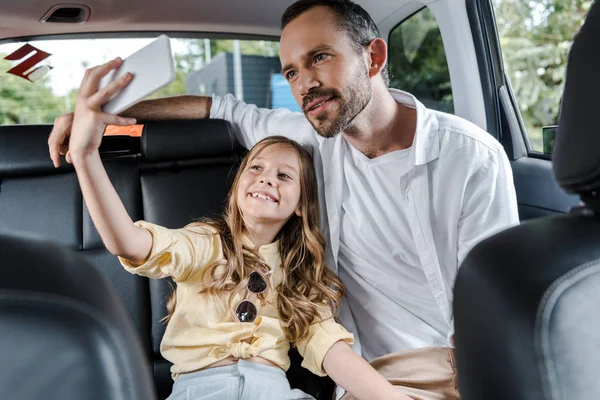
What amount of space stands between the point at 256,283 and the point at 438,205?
507mm

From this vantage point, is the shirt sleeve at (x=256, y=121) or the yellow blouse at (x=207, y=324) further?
the shirt sleeve at (x=256, y=121)

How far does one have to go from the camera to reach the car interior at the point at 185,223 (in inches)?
26.0

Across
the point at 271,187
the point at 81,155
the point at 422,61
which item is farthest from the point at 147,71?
the point at 422,61

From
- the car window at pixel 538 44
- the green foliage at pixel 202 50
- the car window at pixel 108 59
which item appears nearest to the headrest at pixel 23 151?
the car window at pixel 108 59

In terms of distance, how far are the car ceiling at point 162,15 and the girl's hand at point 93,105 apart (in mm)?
1227

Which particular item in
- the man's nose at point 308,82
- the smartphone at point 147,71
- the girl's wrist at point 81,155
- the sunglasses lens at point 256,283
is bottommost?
the sunglasses lens at point 256,283

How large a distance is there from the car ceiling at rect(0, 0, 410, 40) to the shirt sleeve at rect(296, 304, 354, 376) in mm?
1258

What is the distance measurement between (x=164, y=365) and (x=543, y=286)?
140 cm

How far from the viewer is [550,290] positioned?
709mm

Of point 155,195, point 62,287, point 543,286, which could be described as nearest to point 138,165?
point 155,195

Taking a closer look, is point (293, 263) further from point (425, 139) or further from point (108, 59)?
point (108, 59)

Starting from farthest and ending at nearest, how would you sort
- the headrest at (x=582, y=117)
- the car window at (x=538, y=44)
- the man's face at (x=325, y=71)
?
1. the car window at (x=538, y=44)
2. the man's face at (x=325, y=71)
3. the headrest at (x=582, y=117)

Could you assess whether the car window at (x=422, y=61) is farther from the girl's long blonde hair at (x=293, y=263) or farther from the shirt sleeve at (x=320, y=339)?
the shirt sleeve at (x=320, y=339)

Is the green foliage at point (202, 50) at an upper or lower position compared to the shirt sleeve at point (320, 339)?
upper
